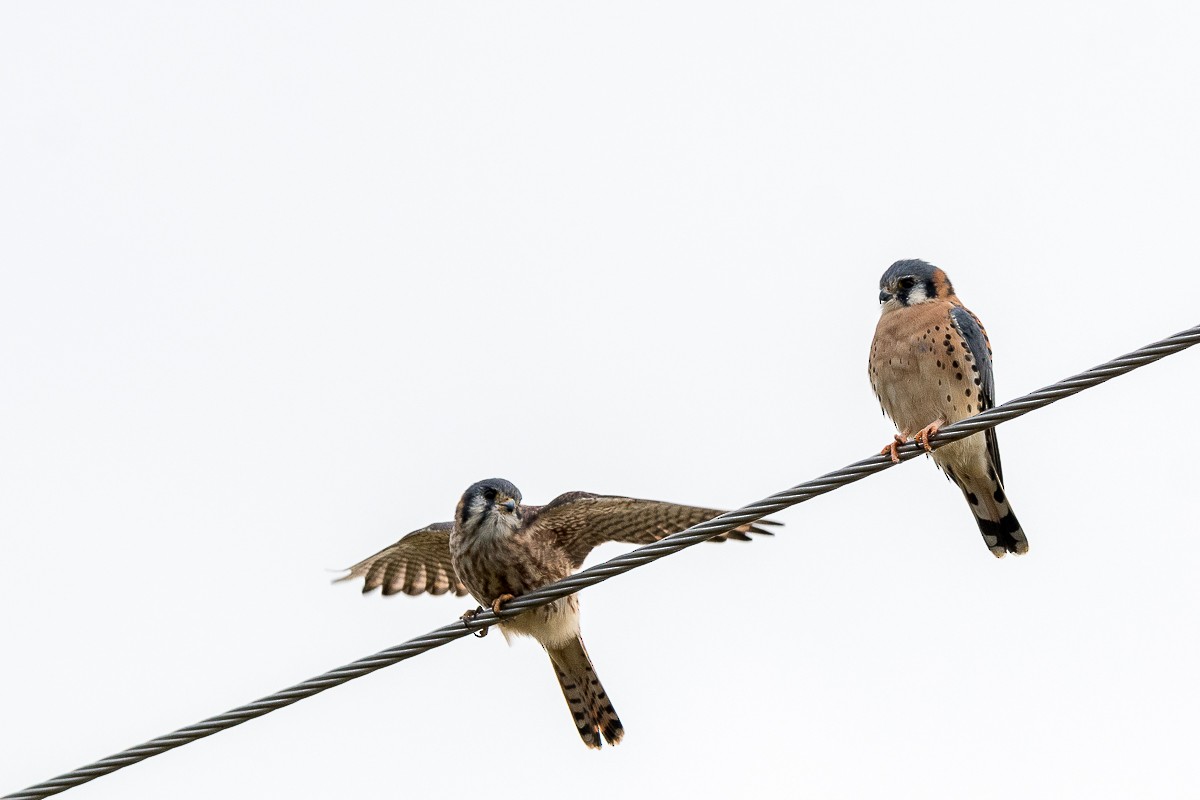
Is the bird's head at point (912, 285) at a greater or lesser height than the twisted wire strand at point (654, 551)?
greater

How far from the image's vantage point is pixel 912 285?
7.16 meters

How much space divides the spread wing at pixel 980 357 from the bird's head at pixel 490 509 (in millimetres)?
2188

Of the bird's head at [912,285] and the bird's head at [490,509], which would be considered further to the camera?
the bird's head at [912,285]

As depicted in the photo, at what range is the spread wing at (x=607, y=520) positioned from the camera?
20.1 feet

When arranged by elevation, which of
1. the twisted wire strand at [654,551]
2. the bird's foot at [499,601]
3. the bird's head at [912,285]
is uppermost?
the bird's head at [912,285]

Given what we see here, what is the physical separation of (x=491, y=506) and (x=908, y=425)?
203 centimetres

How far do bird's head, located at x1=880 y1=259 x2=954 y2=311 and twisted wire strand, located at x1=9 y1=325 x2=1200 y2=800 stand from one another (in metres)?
2.65

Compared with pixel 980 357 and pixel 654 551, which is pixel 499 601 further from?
pixel 980 357

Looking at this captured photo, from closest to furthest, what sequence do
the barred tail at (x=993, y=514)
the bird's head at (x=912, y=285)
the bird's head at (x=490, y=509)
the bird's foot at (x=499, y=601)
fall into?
the bird's foot at (x=499, y=601) < the bird's head at (x=490, y=509) < the barred tail at (x=993, y=514) < the bird's head at (x=912, y=285)

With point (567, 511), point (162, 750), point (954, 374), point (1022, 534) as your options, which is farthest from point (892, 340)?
point (162, 750)

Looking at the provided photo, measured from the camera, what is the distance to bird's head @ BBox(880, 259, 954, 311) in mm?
7125

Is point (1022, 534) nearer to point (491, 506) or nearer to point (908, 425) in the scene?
point (908, 425)

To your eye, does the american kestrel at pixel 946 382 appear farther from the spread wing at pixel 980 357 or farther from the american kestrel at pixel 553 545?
the american kestrel at pixel 553 545

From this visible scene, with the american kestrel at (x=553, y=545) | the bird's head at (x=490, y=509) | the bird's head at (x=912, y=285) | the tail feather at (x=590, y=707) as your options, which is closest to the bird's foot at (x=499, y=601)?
the american kestrel at (x=553, y=545)
